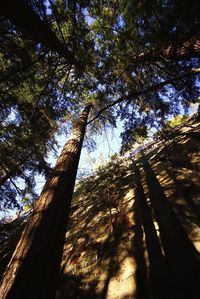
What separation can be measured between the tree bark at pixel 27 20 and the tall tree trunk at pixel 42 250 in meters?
3.44

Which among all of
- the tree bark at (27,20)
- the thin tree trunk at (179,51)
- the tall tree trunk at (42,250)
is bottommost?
the tall tree trunk at (42,250)

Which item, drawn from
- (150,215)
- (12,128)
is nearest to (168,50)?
(150,215)

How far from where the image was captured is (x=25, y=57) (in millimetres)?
5961

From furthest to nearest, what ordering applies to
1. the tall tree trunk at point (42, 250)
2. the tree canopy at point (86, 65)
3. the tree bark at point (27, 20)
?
the tree canopy at point (86, 65) < the tree bark at point (27, 20) < the tall tree trunk at point (42, 250)

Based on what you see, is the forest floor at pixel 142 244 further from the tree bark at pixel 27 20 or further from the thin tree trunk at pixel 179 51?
the tree bark at pixel 27 20

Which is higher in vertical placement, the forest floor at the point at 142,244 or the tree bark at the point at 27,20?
the tree bark at the point at 27,20

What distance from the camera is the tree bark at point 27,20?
3.74 metres

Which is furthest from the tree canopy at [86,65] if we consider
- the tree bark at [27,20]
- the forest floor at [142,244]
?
the forest floor at [142,244]

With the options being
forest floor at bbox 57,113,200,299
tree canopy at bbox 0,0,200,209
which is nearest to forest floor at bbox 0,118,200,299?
forest floor at bbox 57,113,200,299

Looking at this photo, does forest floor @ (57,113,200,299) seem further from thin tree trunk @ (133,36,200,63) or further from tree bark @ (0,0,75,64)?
tree bark @ (0,0,75,64)

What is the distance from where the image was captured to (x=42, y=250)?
6.71 feet

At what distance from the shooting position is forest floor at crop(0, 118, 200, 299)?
2.28 metres

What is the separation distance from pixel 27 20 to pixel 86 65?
141 inches

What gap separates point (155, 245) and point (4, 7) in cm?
498
